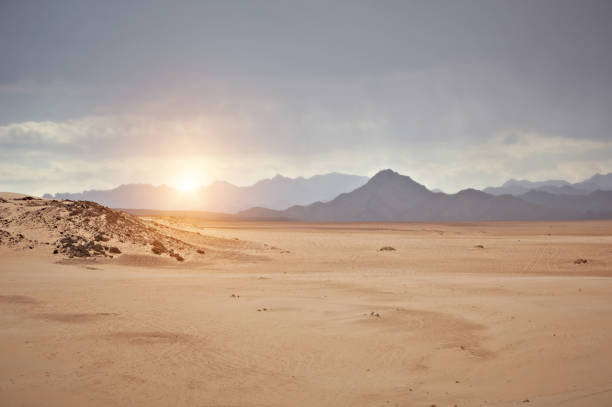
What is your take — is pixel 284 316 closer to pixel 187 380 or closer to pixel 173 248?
pixel 187 380

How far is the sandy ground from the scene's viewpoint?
6.09 metres

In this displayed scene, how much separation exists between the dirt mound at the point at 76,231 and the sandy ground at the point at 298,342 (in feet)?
15.9

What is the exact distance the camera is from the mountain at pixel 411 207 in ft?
456

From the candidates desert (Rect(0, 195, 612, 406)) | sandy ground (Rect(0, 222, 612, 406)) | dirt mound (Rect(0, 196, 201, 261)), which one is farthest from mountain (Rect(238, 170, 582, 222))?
sandy ground (Rect(0, 222, 612, 406))

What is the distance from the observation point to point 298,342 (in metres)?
8.48

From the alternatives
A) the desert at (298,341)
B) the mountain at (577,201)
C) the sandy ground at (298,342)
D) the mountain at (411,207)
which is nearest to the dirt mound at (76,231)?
the desert at (298,341)

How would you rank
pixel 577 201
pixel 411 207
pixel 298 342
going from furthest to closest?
pixel 577 201 < pixel 411 207 < pixel 298 342

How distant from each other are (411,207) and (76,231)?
13271 cm

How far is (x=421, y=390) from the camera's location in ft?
20.7

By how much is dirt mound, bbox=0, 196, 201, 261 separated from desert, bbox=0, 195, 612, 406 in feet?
13.0

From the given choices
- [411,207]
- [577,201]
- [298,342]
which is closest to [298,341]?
[298,342]

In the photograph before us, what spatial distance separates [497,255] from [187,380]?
2693cm

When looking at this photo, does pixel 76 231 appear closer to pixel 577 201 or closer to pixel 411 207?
pixel 411 207

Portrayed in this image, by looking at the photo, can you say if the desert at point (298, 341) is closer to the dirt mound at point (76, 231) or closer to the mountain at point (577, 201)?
the dirt mound at point (76, 231)
